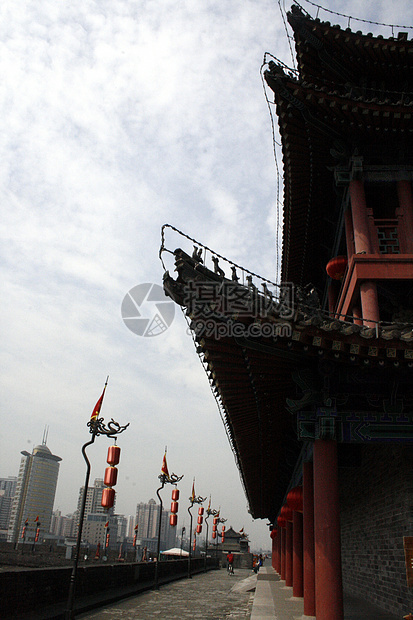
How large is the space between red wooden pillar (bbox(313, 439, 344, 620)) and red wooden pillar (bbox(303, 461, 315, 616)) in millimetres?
2522

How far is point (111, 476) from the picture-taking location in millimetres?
13820

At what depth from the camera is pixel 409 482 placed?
768 cm

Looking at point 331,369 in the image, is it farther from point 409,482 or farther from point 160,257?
point 160,257

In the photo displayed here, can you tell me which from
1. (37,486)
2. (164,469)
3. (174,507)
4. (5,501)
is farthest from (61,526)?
(164,469)

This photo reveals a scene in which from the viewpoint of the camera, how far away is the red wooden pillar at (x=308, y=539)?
881 cm

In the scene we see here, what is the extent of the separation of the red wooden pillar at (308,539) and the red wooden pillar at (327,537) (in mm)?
2522

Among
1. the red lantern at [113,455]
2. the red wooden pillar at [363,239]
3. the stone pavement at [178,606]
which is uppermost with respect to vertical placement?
the red wooden pillar at [363,239]

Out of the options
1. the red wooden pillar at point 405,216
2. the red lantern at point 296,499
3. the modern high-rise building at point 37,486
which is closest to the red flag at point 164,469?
the red lantern at point 296,499

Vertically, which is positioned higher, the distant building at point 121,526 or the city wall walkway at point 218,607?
the city wall walkway at point 218,607

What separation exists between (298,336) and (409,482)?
3684 mm

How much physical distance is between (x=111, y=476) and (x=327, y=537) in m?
8.82

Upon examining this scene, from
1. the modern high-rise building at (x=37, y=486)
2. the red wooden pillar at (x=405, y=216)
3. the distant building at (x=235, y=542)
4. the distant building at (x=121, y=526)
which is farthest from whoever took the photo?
the distant building at (x=121, y=526)

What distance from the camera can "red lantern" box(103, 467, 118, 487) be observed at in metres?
13.7

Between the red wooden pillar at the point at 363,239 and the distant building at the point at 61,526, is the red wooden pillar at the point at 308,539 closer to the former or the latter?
the red wooden pillar at the point at 363,239
